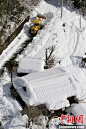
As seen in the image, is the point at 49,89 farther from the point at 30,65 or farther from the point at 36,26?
the point at 36,26

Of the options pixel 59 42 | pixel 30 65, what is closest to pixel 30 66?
pixel 30 65

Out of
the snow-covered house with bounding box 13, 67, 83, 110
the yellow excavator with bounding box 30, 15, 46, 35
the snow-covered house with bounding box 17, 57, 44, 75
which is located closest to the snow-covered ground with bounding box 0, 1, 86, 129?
the yellow excavator with bounding box 30, 15, 46, 35

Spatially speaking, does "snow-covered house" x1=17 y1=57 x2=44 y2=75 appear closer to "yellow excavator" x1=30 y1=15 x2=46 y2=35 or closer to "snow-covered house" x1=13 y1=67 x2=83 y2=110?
"snow-covered house" x1=13 y1=67 x2=83 y2=110

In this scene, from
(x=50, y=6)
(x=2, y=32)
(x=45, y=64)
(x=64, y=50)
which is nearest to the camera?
(x=45, y=64)

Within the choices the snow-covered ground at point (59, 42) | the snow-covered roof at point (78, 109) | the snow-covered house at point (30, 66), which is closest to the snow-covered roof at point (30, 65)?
the snow-covered house at point (30, 66)

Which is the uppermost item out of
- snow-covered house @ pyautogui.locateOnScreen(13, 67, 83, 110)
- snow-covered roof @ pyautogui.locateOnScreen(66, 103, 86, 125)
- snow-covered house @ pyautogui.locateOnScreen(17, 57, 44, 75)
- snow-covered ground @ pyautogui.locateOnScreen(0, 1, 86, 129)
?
snow-covered ground @ pyautogui.locateOnScreen(0, 1, 86, 129)

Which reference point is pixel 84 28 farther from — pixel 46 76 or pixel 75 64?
pixel 46 76

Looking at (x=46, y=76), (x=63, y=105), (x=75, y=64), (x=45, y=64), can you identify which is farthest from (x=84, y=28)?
(x=63, y=105)
